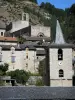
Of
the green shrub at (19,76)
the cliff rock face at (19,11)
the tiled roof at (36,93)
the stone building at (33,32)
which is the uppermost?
the cliff rock face at (19,11)

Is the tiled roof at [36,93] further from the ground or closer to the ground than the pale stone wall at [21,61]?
closer to the ground

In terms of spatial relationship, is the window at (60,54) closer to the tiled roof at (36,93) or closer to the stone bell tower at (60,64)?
the stone bell tower at (60,64)

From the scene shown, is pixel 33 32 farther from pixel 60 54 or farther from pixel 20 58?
pixel 60 54

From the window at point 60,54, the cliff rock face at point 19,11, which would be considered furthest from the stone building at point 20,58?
the cliff rock face at point 19,11

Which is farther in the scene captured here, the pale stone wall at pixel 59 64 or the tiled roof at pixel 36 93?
the pale stone wall at pixel 59 64

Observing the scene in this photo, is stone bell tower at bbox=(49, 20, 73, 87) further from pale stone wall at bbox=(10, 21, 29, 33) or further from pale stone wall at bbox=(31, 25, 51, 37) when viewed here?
pale stone wall at bbox=(10, 21, 29, 33)

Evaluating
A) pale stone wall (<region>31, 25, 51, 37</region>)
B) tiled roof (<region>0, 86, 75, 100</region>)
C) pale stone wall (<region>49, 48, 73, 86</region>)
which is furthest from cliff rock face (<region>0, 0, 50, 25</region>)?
tiled roof (<region>0, 86, 75, 100</region>)

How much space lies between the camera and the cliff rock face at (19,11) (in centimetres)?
13725

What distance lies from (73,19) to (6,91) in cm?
11603

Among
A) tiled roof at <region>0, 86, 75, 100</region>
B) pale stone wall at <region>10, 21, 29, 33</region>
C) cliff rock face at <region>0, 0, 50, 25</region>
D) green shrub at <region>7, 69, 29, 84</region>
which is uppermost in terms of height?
cliff rock face at <region>0, 0, 50, 25</region>

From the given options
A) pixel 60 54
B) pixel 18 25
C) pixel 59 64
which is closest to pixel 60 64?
→ pixel 59 64

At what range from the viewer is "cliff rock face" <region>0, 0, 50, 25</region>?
137 metres

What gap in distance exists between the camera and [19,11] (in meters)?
149

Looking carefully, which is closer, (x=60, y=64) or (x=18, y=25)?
(x=60, y=64)
